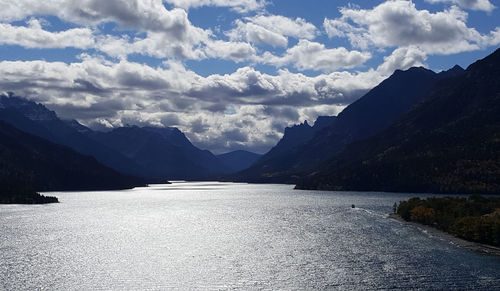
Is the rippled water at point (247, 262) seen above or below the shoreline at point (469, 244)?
below

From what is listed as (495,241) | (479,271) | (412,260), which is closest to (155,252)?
(412,260)

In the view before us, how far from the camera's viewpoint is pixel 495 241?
5856 inches

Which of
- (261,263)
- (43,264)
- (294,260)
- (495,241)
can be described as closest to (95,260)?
(43,264)

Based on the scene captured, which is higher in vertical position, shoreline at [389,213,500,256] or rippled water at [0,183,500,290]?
shoreline at [389,213,500,256]

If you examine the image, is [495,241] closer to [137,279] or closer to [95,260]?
[137,279]

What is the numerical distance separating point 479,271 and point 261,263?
55766 mm

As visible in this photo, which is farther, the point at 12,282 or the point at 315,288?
the point at 12,282

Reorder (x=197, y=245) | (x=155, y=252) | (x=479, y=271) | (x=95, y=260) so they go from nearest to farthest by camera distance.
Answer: (x=479, y=271) < (x=95, y=260) < (x=155, y=252) < (x=197, y=245)

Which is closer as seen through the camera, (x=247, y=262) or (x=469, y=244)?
(x=247, y=262)

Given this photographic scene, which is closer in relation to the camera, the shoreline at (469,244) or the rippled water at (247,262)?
the rippled water at (247,262)

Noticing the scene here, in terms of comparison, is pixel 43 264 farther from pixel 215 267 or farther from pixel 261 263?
pixel 261 263

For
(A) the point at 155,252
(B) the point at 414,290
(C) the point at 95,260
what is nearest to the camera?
(B) the point at 414,290

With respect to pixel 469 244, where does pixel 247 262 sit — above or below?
below

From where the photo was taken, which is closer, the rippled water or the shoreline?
the rippled water
